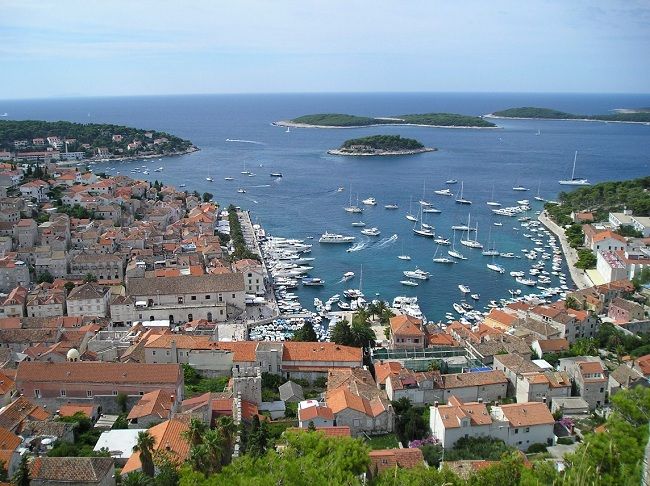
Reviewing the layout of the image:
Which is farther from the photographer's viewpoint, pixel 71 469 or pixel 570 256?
pixel 570 256

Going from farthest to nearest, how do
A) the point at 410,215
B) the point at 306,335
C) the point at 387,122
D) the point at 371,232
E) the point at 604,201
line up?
the point at 387,122 → the point at 410,215 → the point at 604,201 → the point at 371,232 → the point at 306,335

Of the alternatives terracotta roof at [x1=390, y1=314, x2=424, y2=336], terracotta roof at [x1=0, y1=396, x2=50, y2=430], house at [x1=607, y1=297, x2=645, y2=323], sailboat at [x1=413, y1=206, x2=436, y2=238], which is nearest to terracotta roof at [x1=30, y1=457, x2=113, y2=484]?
terracotta roof at [x1=0, y1=396, x2=50, y2=430]

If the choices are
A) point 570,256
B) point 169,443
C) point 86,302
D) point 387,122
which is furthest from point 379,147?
point 169,443

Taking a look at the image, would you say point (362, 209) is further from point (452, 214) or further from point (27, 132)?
point (27, 132)

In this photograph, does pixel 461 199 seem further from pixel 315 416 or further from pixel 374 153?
pixel 315 416

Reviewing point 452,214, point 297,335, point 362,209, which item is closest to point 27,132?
point 362,209

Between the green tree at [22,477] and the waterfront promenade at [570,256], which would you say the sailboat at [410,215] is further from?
the green tree at [22,477]

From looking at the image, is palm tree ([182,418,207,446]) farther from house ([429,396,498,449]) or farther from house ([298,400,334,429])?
house ([429,396,498,449])
